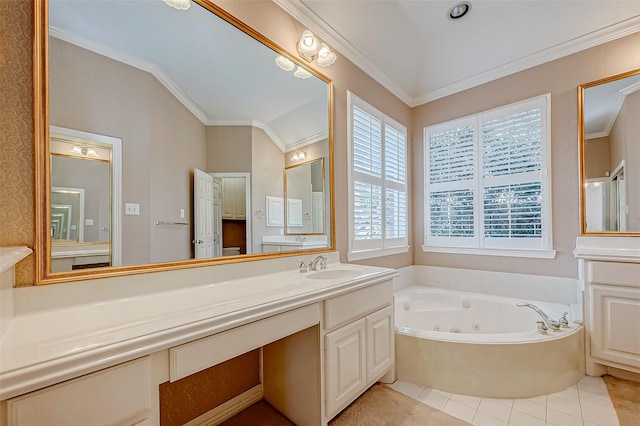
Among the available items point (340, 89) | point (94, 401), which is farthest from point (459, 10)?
point (94, 401)

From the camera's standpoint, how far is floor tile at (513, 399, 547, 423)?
1618 mm

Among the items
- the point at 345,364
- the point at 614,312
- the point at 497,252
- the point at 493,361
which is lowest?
the point at 493,361

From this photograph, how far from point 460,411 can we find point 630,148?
230 cm

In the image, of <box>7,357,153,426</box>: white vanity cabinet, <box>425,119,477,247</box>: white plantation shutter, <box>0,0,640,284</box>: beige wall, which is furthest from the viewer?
<box>425,119,477,247</box>: white plantation shutter

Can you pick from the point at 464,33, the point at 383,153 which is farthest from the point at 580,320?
the point at 464,33

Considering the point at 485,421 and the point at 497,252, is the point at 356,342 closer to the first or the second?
the point at 485,421

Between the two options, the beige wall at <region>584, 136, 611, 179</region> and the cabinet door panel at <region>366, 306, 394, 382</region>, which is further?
the beige wall at <region>584, 136, 611, 179</region>

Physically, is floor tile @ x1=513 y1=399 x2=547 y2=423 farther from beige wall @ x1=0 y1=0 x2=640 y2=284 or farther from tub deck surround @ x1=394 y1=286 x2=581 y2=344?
beige wall @ x1=0 y1=0 x2=640 y2=284

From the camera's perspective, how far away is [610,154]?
2201 millimetres

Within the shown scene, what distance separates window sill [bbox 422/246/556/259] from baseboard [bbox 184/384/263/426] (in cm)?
225

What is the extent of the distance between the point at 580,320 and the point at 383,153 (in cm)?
203

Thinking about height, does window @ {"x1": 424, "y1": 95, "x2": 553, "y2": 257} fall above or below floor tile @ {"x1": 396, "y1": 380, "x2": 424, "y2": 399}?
above

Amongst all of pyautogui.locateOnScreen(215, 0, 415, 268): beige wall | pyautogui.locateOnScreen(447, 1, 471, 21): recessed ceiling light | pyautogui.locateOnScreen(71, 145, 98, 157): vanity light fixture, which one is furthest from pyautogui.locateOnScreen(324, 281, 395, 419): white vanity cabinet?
pyautogui.locateOnScreen(447, 1, 471, 21): recessed ceiling light

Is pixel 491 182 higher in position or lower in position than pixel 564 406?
higher
